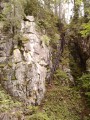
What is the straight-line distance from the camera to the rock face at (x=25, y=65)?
37.9 feet

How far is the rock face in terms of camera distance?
37.9 ft

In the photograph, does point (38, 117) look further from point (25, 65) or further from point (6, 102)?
point (25, 65)

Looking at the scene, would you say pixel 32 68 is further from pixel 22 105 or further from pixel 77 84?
pixel 77 84

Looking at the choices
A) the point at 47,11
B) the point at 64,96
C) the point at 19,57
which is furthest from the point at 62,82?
the point at 47,11

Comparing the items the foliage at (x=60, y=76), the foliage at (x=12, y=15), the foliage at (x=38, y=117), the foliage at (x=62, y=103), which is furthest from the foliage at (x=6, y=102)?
the foliage at (x=12, y=15)

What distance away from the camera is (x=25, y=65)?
12.0 metres

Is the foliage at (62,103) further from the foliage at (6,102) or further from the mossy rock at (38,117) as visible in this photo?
the foliage at (6,102)

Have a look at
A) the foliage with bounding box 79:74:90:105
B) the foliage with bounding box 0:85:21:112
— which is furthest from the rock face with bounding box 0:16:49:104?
the foliage with bounding box 79:74:90:105

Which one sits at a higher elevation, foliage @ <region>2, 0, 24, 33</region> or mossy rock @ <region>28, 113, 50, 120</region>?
foliage @ <region>2, 0, 24, 33</region>

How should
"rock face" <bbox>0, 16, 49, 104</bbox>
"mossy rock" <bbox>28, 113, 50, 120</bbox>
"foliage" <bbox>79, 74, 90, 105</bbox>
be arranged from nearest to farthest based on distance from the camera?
"mossy rock" <bbox>28, 113, 50, 120</bbox>
"rock face" <bbox>0, 16, 49, 104</bbox>
"foliage" <bbox>79, 74, 90, 105</bbox>

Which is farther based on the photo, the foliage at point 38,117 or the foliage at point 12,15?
the foliage at point 12,15

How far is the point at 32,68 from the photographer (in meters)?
12.1

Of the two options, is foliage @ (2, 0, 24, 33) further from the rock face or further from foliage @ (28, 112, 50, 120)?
foliage @ (28, 112, 50, 120)

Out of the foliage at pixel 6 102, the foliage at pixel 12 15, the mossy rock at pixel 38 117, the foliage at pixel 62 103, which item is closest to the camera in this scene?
the foliage at pixel 6 102
